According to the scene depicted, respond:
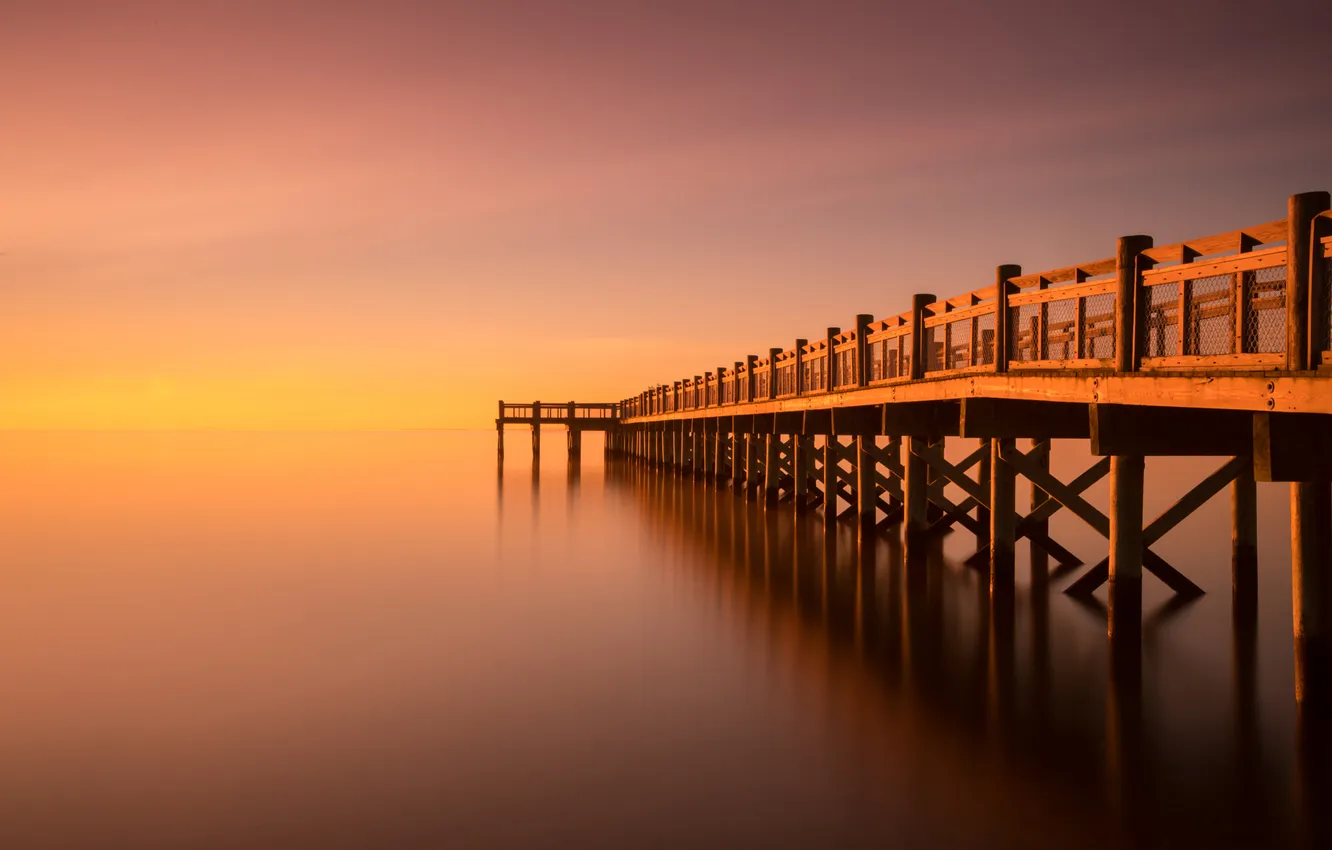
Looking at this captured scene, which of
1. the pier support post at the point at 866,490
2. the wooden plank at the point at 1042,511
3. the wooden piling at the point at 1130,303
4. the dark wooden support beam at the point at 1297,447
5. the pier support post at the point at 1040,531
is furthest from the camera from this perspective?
the pier support post at the point at 866,490

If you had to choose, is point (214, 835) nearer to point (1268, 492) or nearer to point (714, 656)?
point (714, 656)

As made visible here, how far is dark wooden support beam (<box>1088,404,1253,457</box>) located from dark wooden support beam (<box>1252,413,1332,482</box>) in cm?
206

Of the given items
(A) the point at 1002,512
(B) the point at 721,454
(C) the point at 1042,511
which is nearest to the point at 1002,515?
(A) the point at 1002,512

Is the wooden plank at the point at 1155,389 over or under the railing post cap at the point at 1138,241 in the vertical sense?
under

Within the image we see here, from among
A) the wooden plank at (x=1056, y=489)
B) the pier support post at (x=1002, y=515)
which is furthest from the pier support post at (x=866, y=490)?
the wooden plank at (x=1056, y=489)

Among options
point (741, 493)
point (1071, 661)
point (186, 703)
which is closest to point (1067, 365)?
point (1071, 661)

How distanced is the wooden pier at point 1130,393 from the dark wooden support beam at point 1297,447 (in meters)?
0.01

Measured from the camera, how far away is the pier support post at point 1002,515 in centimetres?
1326

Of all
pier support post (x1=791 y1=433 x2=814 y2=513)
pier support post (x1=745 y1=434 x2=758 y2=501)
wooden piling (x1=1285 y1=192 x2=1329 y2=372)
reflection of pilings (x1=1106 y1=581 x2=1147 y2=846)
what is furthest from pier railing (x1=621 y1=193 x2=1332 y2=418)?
pier support post (x1=745 y1=434 x2=758 y2=501)

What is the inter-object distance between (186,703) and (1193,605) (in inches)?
493

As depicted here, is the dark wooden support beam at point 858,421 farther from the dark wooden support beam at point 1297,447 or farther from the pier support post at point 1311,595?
the dark wooden support beam at point 1297,447

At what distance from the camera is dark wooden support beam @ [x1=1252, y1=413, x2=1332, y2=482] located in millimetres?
7297

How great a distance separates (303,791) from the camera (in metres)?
7.52

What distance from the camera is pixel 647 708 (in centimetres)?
990
